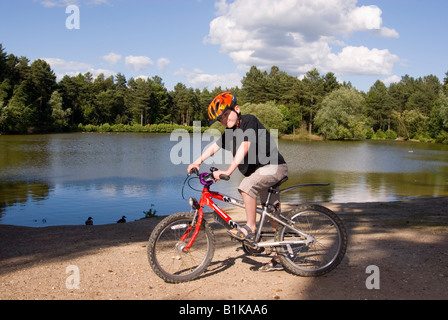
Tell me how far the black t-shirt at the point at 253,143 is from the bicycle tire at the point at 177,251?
3.02 ft

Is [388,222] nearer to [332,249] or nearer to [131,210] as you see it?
[332,249]

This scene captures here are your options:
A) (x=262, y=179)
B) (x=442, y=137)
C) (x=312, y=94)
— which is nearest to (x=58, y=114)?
(x=312, y=94)

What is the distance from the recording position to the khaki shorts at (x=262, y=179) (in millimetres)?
4398

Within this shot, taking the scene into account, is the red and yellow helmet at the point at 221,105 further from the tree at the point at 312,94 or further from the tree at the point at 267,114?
the tree at the point at 312,94

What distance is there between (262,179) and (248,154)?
337 mm

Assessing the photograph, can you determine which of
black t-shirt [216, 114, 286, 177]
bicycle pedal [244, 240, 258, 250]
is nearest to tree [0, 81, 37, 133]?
black t-shirt [216, 114, 286, 177]

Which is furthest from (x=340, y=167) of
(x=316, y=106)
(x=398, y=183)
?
(x=316, y=106)

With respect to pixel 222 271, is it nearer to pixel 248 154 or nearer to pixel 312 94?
pixel 248 154

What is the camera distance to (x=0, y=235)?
23.9 feet

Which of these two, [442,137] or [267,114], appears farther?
[442,137]

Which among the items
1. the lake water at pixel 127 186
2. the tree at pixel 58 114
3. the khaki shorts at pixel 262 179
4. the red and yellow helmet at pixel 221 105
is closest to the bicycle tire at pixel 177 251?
the khaki shorts at pixel 262 179

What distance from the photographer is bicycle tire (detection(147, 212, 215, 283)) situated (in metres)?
4.27

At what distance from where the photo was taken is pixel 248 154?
4.45 meters
